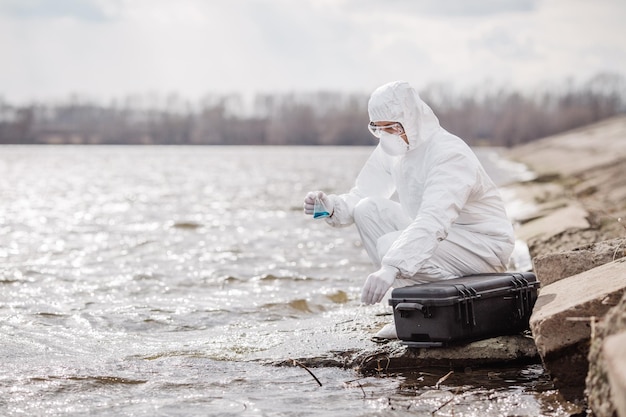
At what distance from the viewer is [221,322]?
23.5 feet

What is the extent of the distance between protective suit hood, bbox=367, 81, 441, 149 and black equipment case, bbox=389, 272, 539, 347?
0.89 meters

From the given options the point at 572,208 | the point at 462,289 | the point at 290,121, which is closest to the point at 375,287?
the point at 462,289

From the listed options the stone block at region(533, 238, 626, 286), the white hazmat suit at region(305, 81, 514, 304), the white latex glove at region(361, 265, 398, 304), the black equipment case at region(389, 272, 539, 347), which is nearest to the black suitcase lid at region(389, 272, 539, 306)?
the black equipment case at region(389, 272, 539, 347)

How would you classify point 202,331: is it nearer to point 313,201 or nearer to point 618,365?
point 313,201

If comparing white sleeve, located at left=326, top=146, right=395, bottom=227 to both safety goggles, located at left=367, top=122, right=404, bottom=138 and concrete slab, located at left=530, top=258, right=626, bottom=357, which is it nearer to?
safety goggles, located at left=367, top=122, right=404, bottom=138

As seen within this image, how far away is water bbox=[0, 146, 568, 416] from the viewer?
4.54 metres

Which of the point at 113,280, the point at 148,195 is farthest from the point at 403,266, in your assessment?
the point at 148,195

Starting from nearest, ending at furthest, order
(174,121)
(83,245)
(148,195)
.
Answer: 1. (83,245)
2. (148,195)
3. (174,121)

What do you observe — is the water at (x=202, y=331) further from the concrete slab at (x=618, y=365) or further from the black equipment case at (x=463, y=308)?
the concrete slab at (x=618, y=365)

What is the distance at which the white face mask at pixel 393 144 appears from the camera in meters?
5.18

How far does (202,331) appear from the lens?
673 centimetres

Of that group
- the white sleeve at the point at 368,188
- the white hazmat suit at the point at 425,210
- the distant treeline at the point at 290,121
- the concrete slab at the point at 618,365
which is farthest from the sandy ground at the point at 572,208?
the distant treeline at the point at 290,121

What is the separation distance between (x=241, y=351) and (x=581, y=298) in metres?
2.26

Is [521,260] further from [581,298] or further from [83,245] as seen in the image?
[83,245]
